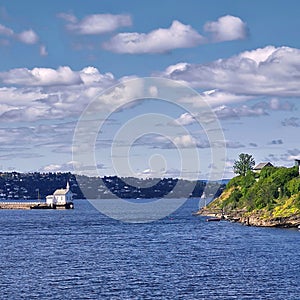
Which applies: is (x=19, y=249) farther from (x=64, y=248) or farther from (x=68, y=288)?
(x=68, y=288)

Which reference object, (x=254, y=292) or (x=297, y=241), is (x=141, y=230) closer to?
(x=297, y=241)

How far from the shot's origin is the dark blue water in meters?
80.6

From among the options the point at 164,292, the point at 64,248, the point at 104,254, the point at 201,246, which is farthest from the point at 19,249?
the point at 164,292

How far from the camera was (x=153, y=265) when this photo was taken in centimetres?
10200

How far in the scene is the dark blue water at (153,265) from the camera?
80625 mm

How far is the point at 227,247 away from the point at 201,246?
16.7ft

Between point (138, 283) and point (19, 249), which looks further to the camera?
point (19, 249)

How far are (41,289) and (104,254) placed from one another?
116 ft

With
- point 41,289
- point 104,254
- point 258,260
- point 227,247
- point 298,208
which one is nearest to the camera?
point 41,289

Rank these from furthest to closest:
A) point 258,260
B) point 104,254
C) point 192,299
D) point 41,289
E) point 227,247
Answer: point 227,247 → point 104,254 → point 258,260 → point 41,289 → point 192,299

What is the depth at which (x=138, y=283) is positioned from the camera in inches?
3401

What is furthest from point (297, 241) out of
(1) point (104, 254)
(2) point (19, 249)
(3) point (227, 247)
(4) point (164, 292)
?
(4) point (164, 292)

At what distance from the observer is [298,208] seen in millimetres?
176000

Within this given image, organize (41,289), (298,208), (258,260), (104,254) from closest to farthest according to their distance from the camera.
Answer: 1. (41,289)
2. (258,260)
3. (104,254)
4. (298,208)
